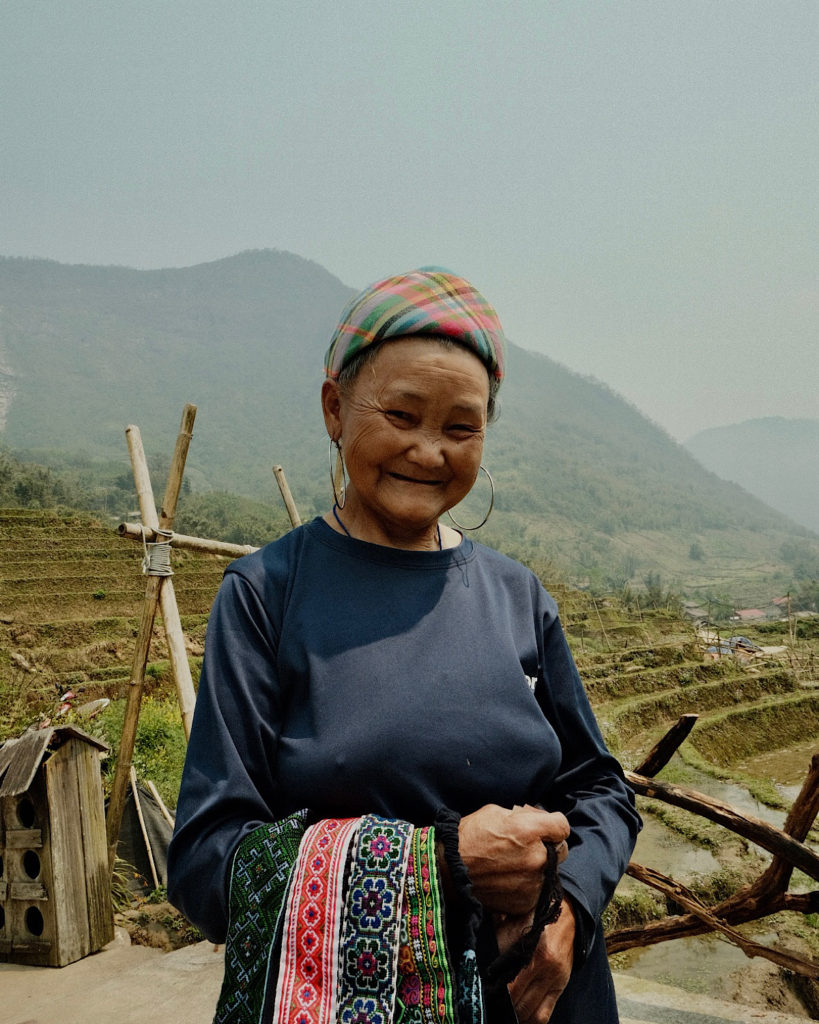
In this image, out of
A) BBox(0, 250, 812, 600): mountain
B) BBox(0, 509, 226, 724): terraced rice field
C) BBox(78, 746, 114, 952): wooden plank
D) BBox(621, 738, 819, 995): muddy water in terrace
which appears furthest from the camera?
BBox(0, 250, 812, 600): mountain

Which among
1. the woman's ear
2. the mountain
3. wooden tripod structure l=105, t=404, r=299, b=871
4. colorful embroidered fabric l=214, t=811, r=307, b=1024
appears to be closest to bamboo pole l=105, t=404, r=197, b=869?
wooden tripod structure l=105, t=404, r=299, b=871

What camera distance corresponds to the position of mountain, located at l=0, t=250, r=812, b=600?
4680 inches

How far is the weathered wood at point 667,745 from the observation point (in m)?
2.63

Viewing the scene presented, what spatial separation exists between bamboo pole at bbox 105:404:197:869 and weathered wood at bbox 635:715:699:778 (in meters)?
2.47

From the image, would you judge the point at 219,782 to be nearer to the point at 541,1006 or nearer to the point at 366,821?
the point at 366,821

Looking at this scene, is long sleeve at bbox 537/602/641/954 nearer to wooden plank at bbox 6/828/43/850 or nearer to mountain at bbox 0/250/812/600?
wooden plank at bbox 6/828/43/850

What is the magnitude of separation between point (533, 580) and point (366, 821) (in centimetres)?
52

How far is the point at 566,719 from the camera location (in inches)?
49.0

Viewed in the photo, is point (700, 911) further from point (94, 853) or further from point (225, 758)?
point (94, 853)

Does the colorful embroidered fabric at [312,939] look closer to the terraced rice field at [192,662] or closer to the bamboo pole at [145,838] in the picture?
the bamboo pole at [145,838]

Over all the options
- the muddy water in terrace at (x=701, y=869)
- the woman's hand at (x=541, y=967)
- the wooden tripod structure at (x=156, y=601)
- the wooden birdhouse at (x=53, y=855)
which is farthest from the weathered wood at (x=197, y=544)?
the muddy water in terrace at (x=701, y=869)

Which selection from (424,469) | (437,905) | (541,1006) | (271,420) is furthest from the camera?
(271,420)

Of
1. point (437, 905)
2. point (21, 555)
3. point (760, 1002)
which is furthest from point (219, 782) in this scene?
point (21, 555)

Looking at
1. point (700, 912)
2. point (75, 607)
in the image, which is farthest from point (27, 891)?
point (75, 607)
